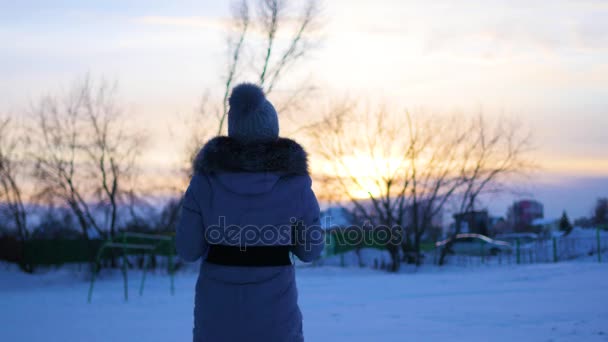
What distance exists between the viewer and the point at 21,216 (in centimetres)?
1908

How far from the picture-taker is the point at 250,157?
2246 mm

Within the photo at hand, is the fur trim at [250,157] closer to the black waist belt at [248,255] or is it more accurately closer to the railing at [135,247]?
the black waist belt at [248,255]

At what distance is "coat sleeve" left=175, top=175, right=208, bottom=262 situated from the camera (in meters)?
2.23

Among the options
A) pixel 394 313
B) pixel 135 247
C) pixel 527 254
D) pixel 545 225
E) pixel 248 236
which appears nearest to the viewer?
pixel 248 236

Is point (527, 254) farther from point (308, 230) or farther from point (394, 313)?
point (308, 230)

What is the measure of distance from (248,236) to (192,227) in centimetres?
21

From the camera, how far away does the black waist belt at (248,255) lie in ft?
7.16

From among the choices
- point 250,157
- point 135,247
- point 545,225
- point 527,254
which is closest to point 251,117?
point 250,157

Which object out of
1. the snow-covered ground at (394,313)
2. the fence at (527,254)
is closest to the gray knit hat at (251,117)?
the snow-covered ground at (394,313)

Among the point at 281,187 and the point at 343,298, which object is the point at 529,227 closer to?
the point at 343,298

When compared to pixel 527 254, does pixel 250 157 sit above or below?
above

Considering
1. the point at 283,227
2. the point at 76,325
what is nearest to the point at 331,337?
the point at 76,325

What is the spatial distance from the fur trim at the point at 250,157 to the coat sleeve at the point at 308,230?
11 centimetres

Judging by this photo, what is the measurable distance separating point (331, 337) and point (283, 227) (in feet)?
12.7
